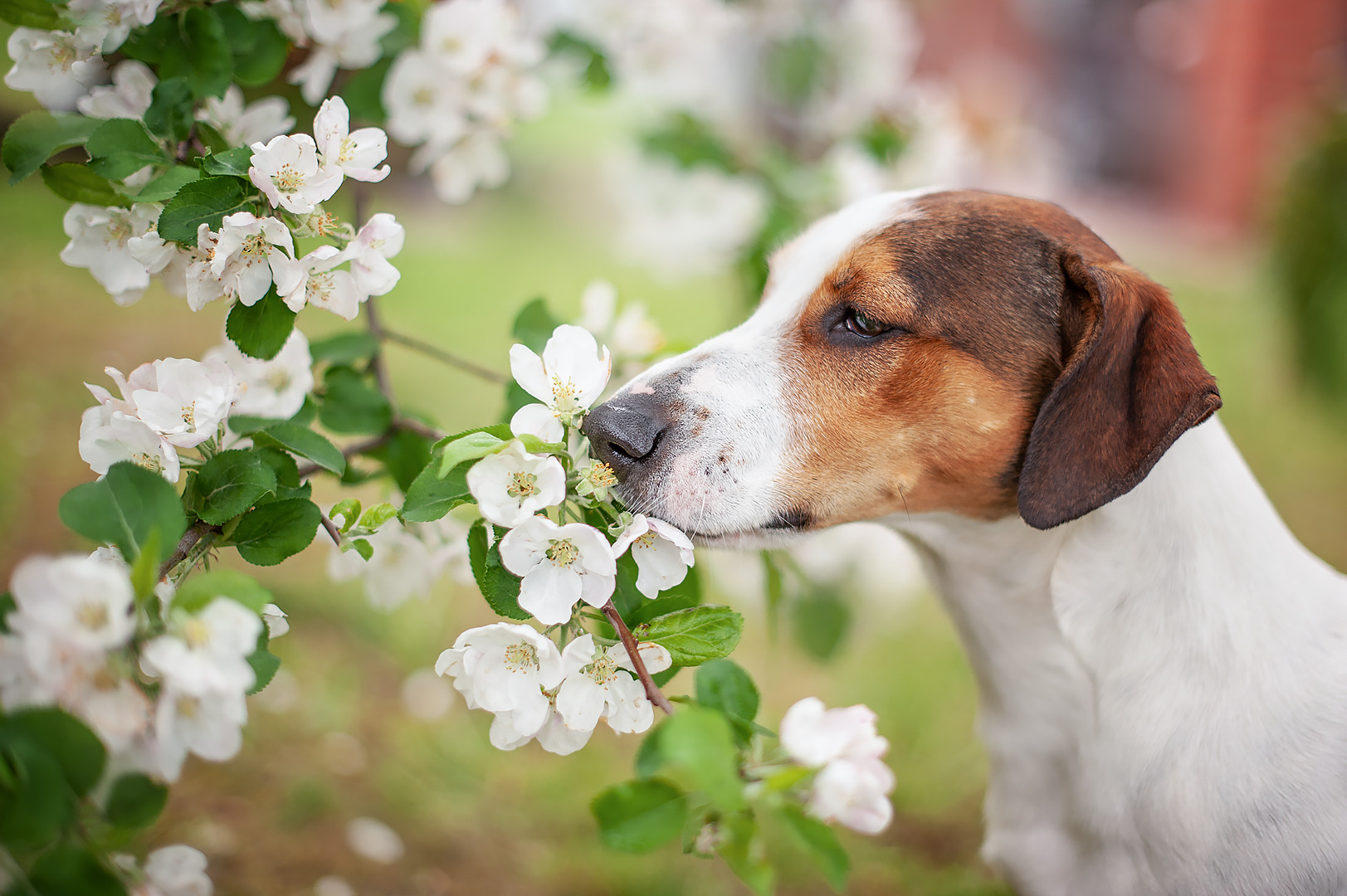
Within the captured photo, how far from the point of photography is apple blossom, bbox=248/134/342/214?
1342 mm

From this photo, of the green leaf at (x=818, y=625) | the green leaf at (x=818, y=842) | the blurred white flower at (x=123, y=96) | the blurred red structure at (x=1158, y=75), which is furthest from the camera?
the blurred red structure at (x=1158, y=75)

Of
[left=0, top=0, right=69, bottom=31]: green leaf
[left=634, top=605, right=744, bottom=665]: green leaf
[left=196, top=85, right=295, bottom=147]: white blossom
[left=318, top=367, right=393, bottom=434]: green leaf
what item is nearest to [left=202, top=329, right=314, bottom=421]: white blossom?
[left=318, top=367, right=393, bottom=434]: green leaf

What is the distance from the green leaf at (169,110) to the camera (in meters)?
1.59

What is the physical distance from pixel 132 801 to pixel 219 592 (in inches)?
10.8

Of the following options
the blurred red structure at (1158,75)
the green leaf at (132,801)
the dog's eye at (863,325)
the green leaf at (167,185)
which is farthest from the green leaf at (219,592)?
the blurred red structure at (1158,75)

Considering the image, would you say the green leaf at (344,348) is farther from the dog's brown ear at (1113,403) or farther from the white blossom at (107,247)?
the dog's brown ear at (1113,403)

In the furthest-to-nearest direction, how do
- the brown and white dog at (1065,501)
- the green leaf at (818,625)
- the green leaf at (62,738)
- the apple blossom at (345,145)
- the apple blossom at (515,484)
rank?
the green leaf at (818,625)
the brown and white dog at (1065,501)
the apple blossom at (345,145)
the apple blossom at (515,484)
the green leaf at (62,738)

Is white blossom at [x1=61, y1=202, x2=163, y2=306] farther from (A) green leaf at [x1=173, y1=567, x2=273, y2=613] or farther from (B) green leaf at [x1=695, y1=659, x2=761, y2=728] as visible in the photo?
(B) green leaf at [x1=695, y1=659, x2=761, y2=728]

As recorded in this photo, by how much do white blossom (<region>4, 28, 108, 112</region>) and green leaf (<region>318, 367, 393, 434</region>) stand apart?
68cm

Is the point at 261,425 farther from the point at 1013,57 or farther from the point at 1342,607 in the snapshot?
the point at 1013,57

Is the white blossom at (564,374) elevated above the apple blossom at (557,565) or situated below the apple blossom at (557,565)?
above

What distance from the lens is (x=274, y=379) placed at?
176 centimetres

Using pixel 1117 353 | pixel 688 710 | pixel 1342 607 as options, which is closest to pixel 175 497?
pixel 688 710

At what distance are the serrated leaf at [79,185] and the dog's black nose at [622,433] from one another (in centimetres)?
90
